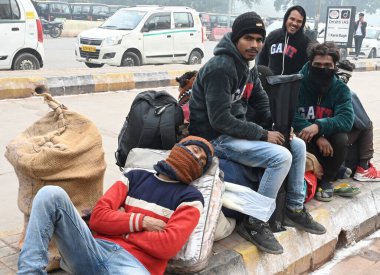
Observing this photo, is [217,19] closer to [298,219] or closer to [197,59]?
[197,59]

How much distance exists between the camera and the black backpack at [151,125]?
128 inches

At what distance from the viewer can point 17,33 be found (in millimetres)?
9781

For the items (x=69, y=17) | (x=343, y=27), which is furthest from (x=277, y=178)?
(x=69, y=17)

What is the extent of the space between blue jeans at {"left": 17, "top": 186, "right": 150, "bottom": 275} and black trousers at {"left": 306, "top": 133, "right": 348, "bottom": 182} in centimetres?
221

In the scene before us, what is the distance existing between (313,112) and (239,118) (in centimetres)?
113

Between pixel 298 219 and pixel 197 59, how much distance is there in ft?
37.0

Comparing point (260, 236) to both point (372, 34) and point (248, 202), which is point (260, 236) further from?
point (372, 34)

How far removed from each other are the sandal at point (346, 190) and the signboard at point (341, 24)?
12.9m

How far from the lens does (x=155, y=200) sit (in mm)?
2707

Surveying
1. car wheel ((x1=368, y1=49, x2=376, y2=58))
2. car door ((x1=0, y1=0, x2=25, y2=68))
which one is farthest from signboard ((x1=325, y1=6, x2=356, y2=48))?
car door ((x1=0, y1=0, x2=25, y2=68))

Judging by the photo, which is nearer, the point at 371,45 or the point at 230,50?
the point at 230,50

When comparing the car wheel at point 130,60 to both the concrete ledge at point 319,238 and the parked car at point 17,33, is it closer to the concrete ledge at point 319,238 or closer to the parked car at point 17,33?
the parked car at point 17,33

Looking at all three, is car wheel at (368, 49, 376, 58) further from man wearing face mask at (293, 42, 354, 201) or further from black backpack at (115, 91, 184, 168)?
black backpack at (115, 91, 184, 168)

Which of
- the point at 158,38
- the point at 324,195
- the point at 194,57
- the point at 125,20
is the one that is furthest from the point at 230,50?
the point at 194,57
